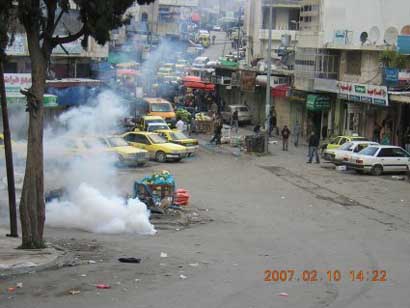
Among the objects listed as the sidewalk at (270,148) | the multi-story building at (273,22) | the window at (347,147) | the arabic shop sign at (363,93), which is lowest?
the sidewalk at (270,148)

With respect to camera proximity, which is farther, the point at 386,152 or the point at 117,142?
the point at 117,142

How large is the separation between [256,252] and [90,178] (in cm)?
946

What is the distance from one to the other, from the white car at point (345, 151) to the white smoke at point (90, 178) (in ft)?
32.2

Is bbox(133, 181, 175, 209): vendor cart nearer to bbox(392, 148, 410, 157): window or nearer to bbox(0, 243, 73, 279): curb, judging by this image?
bbox(0, 243, 73, 279): curb

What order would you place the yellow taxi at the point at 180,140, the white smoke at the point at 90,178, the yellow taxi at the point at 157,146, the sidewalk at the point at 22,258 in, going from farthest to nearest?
the yellow taxi at the point at 180,140 < the yellow taxi at the point at 157,146 < the white smoke at the point at 90,178 < the sidewalk at the point at 22,258

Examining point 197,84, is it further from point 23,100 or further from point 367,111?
→ point 23,100

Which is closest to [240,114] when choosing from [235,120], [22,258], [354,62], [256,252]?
[235,120]

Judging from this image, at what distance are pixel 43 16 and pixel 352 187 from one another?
16.8 meters

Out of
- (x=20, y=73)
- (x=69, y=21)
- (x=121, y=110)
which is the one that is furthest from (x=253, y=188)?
(x=20, y=73)

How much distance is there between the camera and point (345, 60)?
1730 inches

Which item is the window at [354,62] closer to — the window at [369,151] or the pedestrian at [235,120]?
the pedestrian at [235,120]

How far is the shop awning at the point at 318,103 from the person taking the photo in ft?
148

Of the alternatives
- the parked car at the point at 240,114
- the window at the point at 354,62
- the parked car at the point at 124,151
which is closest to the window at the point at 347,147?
the parked car at the point at 124,151

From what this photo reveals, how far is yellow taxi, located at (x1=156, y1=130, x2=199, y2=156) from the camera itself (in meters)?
37.4
